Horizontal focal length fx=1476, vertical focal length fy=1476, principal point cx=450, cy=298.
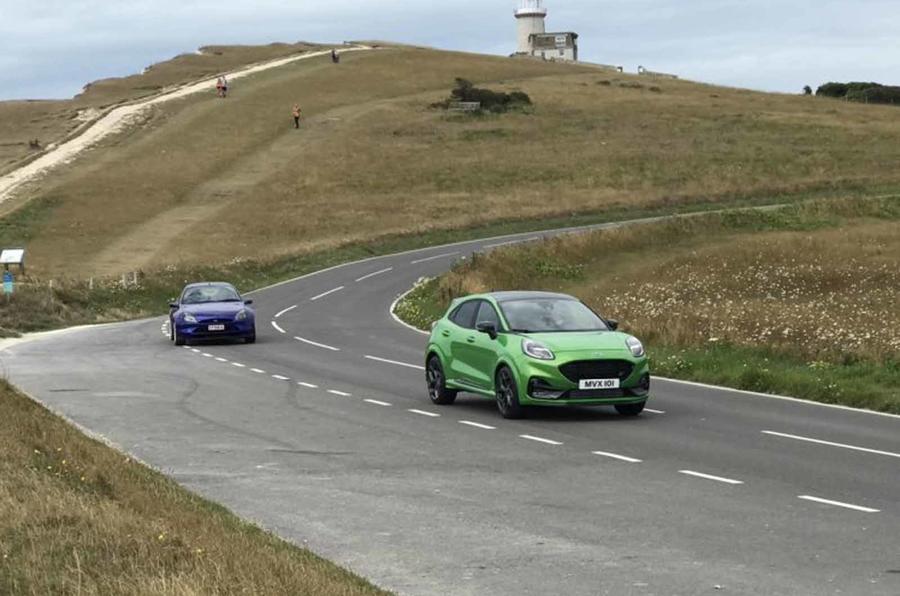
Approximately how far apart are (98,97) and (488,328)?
118 metres

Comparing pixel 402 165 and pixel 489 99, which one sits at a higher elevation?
pixel 489 99

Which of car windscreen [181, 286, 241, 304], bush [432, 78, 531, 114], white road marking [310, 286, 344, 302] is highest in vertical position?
bush [432, 78, 531, 114]

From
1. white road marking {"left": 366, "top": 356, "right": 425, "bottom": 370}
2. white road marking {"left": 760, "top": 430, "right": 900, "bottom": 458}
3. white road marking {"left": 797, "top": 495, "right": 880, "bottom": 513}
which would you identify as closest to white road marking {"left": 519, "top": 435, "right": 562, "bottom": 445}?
white road marking {"left": 760, "top": 430, "right": 900, "bottom": 458}

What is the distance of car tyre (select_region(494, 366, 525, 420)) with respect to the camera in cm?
1812

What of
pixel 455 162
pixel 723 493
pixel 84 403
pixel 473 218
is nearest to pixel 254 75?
pixel 455 162

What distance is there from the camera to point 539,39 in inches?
6890

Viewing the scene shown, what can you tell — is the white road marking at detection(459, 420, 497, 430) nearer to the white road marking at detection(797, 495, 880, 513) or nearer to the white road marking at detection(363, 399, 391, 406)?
the white road marking at detection(363, 399, 391, 406)

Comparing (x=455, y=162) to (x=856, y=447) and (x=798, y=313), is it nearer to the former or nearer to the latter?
(x=798, y=313)

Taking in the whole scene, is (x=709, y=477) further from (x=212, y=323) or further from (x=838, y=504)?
(x=212, y=323)

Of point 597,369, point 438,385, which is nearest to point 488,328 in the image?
point 438,385

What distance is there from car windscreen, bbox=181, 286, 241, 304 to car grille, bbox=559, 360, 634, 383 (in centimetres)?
1944

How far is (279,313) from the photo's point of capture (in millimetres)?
44875

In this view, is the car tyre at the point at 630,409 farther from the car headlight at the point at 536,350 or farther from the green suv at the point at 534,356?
the car headlight at the point at 536,350

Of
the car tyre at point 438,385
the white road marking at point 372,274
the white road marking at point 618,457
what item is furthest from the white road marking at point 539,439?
the white road marking at point 372,274
